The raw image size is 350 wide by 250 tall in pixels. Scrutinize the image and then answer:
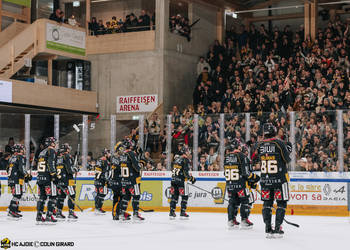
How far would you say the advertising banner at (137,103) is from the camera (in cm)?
2481

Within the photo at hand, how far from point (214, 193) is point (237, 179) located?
5131 mm

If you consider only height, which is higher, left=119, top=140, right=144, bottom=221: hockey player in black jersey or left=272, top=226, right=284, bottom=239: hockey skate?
left=119, top=140, right=144, bottom=221: hockey player in black jersey

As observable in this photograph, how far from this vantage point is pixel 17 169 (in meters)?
15.3

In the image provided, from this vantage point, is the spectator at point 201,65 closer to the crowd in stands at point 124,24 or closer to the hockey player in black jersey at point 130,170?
the crowd in stands at point 124,24

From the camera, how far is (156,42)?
990 inches

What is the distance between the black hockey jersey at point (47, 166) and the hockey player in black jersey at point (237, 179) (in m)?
3.76

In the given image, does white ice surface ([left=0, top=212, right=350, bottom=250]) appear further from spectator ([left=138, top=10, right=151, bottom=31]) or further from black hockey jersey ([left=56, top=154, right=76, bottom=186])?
spectator ([left=138, top=10, right=151, bottom=31])

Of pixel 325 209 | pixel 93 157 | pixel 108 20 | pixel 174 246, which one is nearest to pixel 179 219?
pixel 325 209

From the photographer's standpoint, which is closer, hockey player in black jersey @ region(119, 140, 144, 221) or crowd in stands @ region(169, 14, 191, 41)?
hockey player in black jersey @ region(119, 140, 144, 221)

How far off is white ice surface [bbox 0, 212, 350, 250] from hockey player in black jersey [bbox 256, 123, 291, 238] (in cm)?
41

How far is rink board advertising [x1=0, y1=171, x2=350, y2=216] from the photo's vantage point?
16422 millimetres

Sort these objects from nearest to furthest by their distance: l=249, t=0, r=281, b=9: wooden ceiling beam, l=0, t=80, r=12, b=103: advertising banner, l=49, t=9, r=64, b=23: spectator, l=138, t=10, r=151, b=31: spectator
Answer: l=0, t=80, r=12, b=103: advertising banner
l=49, t=9, r=64, b=23: spectator
l=138, t=10, r=151, b=31: spectator
l=249, t=0, r=281, b=9: wooden ceiling beam

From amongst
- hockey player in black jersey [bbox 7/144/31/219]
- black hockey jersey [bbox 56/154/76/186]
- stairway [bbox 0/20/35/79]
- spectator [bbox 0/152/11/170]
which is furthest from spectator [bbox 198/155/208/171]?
stairway [bbox 0/20/35/79]

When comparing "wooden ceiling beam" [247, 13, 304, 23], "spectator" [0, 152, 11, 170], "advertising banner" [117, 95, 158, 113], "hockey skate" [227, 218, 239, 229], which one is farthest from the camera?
"wooden ceiling beam" [247, 13, 304, 23]
